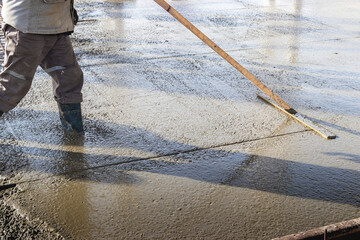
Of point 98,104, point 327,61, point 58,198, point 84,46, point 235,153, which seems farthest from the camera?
point 84,46

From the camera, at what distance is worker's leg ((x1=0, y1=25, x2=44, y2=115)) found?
111 inches

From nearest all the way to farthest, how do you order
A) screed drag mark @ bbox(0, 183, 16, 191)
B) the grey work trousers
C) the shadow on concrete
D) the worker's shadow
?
screed drag mark @ bbox(0, 183, 16, 191) < the worker's shadow < the grey work trousers < the shadow on concrete

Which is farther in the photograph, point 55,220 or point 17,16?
point 17,16

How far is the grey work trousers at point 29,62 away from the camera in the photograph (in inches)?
112

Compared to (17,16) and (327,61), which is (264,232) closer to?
(17,16)

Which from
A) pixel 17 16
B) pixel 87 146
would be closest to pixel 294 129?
pixel 87 146

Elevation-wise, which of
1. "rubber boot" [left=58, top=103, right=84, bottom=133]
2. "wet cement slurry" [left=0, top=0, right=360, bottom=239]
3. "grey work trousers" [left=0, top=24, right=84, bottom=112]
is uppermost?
"grey work trousers" [left=0, top=24, right=84, bottom=112]

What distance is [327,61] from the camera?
4.98m

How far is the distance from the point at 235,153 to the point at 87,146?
1033mm

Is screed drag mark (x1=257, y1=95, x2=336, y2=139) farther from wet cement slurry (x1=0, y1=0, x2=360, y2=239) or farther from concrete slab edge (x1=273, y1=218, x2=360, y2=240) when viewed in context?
concrete slab edge (x1=273, y1=218, x2=360, y2=240)

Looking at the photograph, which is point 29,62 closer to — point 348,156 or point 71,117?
point 71,117

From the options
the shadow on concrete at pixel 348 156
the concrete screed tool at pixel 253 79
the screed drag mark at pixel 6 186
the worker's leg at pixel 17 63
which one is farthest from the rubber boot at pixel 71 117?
the shadow on concrete at pixel 348 156

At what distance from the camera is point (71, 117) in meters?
3.26

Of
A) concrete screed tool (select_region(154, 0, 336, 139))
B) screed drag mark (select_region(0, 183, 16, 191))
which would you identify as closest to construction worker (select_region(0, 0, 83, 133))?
screed drag mark (select_region(0, 183, 16, 191))
